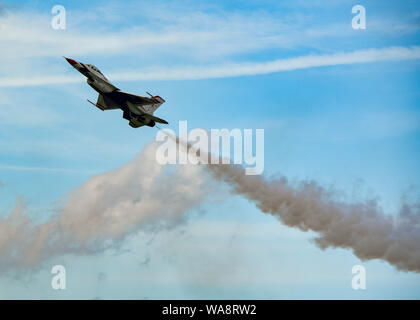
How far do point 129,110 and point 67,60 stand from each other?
11672 mm

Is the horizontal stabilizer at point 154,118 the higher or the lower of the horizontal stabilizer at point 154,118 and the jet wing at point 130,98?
the lower

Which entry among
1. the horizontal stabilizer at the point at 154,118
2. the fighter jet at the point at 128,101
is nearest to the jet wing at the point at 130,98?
the fighter jet at the point at 128,101

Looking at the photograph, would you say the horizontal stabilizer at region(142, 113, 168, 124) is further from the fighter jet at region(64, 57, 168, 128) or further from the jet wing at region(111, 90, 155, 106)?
the jet wing at region(111, 90, 155, 106)

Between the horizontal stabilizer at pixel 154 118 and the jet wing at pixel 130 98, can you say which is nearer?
the horizontal stabilizer at pixel 154 118

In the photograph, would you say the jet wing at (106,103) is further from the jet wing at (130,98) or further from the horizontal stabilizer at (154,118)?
the horizontal stabilizer at (154,118)

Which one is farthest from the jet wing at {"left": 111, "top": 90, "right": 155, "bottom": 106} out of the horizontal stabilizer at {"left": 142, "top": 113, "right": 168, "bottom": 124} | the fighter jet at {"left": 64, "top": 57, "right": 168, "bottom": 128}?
the horizontal stabilizer at {"left": 142, "top": 113, "right": 168, "bottom": 124}

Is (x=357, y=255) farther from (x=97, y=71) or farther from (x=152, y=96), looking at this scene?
(x=97, y=71)

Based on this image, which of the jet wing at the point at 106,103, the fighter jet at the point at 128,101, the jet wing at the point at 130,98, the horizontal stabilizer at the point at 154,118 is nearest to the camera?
the fighter jet at the point at 128,101

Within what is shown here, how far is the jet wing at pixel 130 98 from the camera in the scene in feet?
292

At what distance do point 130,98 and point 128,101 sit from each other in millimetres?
742

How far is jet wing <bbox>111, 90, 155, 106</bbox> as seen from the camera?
292 ft
